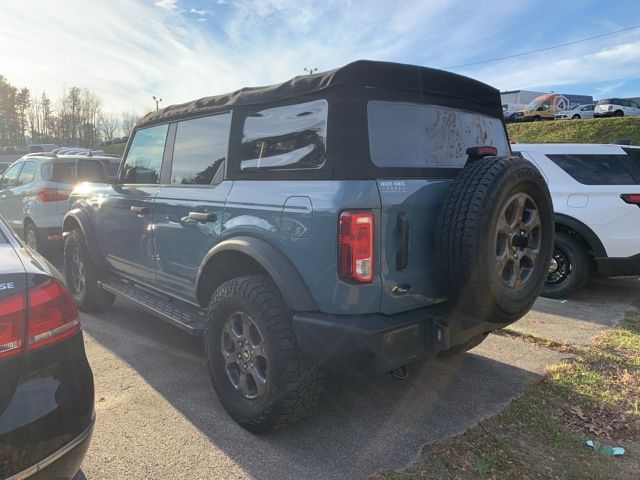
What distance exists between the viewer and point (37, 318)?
71.4 inches

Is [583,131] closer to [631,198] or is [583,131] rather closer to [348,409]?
[631,198]

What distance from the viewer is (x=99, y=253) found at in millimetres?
4762

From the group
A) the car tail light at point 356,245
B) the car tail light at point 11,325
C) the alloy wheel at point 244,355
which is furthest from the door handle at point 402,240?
the car tail light at point 11,325

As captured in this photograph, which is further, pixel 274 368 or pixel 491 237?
pixel 274 368

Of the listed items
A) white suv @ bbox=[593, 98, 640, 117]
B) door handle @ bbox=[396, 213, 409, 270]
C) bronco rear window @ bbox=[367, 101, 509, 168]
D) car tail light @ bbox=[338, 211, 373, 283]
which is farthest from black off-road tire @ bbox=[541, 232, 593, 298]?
white suv @ bbox=[593, 98, 640, 117]

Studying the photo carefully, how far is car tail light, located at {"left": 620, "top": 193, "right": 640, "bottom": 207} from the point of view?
17.7 feet

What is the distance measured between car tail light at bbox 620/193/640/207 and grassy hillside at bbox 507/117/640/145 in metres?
16.3

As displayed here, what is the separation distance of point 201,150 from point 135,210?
0.95 metres

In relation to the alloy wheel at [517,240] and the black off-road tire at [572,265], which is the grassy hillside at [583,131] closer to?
the black off-road tire at [572,265]

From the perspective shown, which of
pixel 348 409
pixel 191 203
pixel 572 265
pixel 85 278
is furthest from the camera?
pixel 572 265

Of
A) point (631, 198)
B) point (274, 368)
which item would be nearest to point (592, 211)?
point (631, 198)

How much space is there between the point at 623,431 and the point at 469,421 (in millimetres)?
947

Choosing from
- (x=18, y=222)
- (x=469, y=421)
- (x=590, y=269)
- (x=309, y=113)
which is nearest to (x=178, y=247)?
(x=309, y=113)

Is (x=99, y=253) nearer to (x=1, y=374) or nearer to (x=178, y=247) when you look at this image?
(x=178, y=247)
